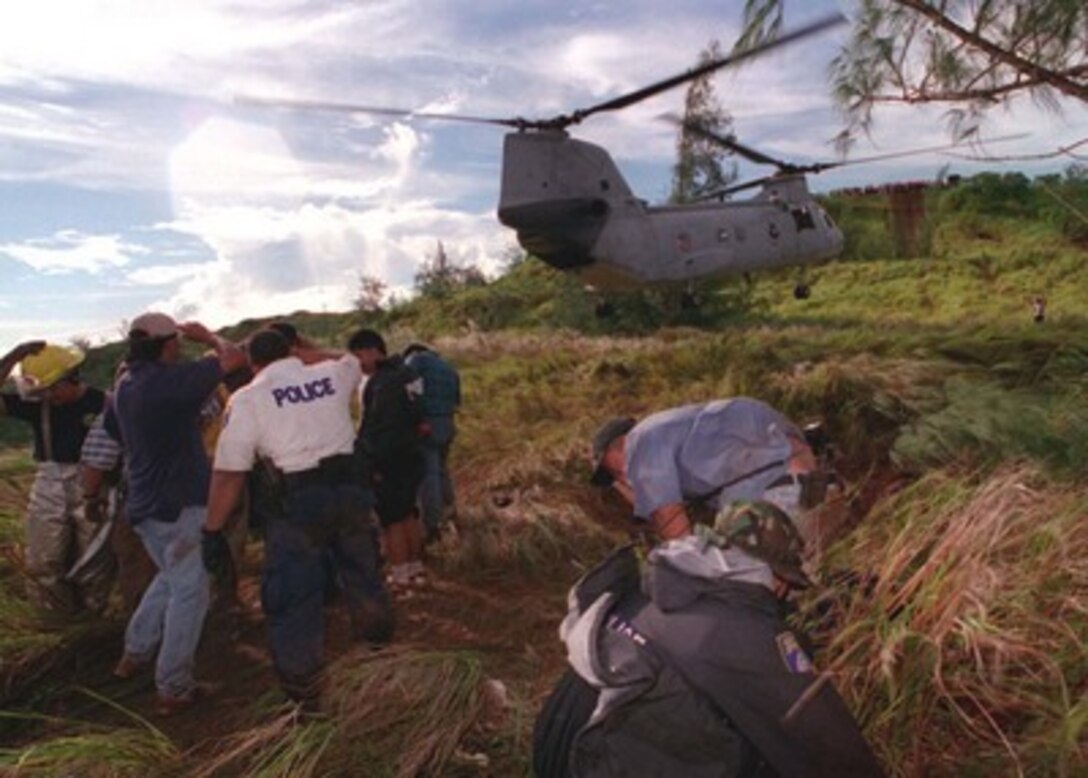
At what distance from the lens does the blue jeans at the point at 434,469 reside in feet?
20.7

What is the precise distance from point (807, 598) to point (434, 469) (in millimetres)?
3496

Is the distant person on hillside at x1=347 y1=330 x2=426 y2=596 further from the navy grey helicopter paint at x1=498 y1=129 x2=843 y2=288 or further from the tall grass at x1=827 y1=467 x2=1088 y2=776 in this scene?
the navy grey helicopter paint at x1=498 y1=129 x2=843 y2=288

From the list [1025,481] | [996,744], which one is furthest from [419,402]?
[996,744]

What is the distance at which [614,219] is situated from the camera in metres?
11.9

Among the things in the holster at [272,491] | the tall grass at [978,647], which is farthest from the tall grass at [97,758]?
the tall grass at [978,647]

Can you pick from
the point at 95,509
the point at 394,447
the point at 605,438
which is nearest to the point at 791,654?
the point at 605,438

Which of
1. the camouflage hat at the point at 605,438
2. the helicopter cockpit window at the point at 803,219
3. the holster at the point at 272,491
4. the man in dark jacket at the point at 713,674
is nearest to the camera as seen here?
the man in dark jacket at the point at 713,674

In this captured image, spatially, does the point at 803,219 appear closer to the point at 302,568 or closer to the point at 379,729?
the point at 302,568

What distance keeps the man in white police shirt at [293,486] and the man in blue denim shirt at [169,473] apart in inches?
10.1

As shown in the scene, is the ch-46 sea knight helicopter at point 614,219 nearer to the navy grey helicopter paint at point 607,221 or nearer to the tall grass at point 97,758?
the navy grey helicopter paint at point 607,221

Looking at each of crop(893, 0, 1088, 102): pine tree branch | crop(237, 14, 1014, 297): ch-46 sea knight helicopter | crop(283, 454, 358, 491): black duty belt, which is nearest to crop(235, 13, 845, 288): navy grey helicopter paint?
crop(237, 14, 1014, 297): ch-46 sea knight helicopter

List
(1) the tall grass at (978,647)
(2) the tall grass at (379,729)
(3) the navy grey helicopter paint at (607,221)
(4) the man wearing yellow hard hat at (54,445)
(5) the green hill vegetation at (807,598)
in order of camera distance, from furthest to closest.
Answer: (3) the navy grey helicopter paint at (607,221), (4) the man wearing yellow hard hat at (54,445), (2) the tall grass at (379,729), (5) the green hill vegetation at (807,598), (1) the tall grass at (978,647)

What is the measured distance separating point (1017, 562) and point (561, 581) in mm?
3144

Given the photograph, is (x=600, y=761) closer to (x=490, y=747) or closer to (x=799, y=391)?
(x=490, y=747)
